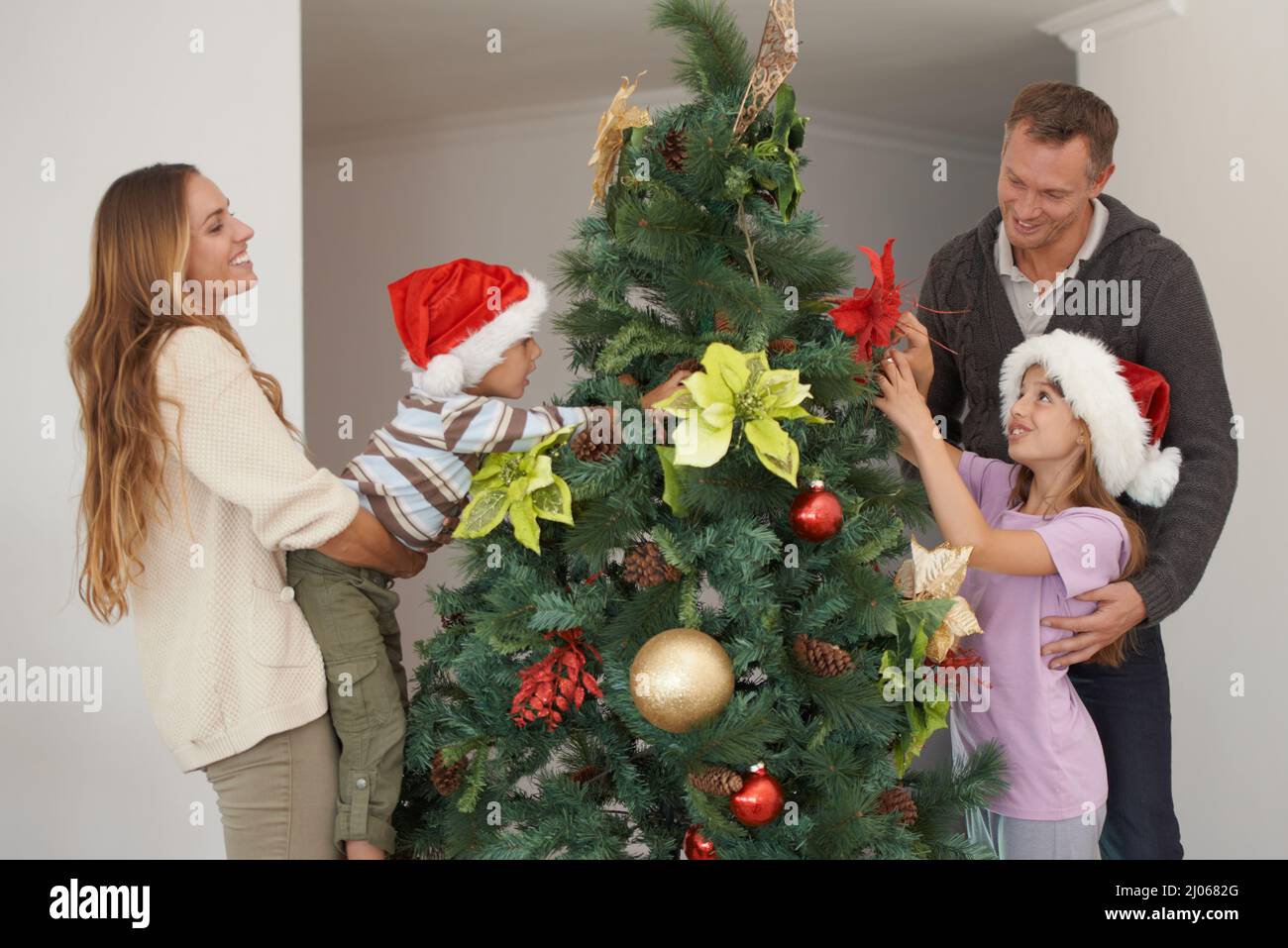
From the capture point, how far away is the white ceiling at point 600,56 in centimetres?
353

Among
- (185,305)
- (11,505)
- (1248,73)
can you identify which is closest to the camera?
(185,305)

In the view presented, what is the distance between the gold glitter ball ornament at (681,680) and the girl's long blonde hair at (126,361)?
57 cm

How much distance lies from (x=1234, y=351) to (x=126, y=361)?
2.88 metres

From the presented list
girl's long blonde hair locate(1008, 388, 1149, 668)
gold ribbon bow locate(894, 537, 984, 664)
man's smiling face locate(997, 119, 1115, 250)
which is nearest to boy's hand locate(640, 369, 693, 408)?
gold ribbon bow locate(894, 537, 984, 664)

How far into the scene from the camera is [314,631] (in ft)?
4.63

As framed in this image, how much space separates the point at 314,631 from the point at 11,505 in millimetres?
1874

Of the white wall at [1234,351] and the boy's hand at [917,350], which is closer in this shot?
the boy's hand at [917,350]

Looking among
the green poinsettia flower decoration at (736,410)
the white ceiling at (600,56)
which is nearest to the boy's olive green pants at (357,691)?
the green poinsettia flower decoration at (736,410)

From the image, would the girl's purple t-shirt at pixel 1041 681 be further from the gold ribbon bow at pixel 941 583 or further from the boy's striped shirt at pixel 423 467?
the boy's striped shirt at pixel 423 467

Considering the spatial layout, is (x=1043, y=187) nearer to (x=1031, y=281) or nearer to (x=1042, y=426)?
(x=1031, y=281)

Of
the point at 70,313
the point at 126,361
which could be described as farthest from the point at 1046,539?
the point at 70,313

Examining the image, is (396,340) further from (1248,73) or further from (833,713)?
(833,713)

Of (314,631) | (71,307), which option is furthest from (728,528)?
(71,307)

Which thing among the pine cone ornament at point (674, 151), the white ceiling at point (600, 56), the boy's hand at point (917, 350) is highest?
the white ceiling at point (600, 56)
